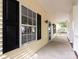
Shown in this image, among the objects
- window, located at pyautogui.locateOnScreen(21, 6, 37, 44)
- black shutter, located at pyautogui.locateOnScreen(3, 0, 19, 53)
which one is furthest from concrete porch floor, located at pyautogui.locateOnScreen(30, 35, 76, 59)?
black shutter, located at pyautogui.locateOnScreen(3, 0, 19, 53)

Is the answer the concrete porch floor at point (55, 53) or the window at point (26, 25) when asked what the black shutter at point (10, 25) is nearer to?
the window at point (26, 25)

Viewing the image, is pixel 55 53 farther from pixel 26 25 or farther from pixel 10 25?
pixel 10 25

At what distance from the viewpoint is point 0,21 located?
9.97 feet

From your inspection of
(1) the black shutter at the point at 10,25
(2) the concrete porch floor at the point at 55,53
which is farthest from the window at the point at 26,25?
(2) the concrete porch floor at the point at 55,53

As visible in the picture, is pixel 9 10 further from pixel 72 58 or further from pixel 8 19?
pixel 72 58

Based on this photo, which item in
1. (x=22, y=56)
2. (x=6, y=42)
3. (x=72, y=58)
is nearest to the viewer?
(x=6, y=42)

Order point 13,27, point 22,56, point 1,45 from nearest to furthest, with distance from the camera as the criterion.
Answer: point 1,45 → point 13,27 → point 22,56

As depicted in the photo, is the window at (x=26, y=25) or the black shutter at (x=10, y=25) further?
the window at (x=26, y=25)

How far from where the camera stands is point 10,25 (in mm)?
3498

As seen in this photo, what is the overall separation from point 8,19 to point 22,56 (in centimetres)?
168

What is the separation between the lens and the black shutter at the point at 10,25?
10.5ft

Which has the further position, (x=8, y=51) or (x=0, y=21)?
(x=8, y=51)

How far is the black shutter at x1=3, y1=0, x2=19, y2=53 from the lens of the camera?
A: 320cm

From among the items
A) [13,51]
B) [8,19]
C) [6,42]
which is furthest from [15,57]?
[8,19]
